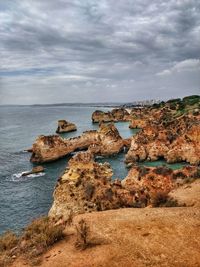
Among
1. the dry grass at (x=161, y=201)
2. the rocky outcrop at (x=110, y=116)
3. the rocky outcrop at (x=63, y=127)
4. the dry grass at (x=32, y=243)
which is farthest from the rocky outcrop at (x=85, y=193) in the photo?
the rocky outcrop at (x=110, y=116)

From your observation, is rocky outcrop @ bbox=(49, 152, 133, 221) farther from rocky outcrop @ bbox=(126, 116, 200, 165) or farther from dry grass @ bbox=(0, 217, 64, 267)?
rocky outcrop @ bbox=(126, 116, 200, 165)

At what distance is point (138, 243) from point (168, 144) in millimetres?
53570

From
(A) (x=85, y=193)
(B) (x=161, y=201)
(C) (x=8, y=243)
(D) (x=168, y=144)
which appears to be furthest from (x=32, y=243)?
(D) (x=168, y=144)

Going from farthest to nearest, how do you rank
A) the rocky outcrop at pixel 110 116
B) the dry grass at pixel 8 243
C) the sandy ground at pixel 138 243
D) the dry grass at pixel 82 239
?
the rocky outcrop at pixel 110 116, the dry grass at pixel 8 243, the dry grass at pixel 82 239, the sandy ground at pixel 138 243

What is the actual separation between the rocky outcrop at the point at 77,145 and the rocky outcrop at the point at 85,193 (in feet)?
151

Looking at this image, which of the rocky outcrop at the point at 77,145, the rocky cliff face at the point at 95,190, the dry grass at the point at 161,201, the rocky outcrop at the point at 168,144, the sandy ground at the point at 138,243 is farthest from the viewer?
the rocky outcrop at the point at 77,145

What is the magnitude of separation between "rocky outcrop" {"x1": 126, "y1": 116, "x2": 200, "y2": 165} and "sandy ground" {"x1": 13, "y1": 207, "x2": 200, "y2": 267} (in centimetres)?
4499

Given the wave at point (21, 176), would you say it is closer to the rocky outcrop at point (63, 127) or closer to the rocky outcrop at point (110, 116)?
the rocky outcrop at point (63, 127)

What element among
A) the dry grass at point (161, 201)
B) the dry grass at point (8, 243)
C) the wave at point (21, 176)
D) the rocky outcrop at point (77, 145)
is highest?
the dry grass at point (161, 201)

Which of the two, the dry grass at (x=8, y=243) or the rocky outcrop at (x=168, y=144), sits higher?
the dry grass at (x=8, y=243)

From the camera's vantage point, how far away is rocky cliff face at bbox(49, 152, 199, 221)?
83.7ft

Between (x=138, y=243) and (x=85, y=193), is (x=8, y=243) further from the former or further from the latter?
(x=85, y=193)

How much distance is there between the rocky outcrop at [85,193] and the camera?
998 inches

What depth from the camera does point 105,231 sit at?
1820 centimetres
